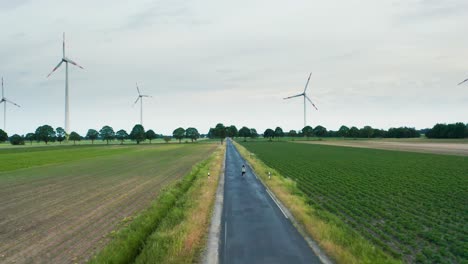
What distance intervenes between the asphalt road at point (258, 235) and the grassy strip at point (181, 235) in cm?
121

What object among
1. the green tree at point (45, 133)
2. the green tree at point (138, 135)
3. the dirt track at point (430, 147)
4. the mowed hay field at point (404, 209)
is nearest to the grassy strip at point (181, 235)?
the mowed hay field at point (404, 209)

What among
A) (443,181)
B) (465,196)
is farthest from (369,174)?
(465,196)

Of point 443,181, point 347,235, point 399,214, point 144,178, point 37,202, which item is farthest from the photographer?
point 144,178

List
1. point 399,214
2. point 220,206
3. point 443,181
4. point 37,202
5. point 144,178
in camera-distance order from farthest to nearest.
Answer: point 144,178 → point 443,181 → point 37,202 → point 220,206 → point 399,214

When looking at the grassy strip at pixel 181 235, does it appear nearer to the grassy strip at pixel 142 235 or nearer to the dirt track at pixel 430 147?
the grassy strip at pixel 142 235

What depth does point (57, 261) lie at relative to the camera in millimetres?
12016

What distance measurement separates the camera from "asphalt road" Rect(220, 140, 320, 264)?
39.6 ft

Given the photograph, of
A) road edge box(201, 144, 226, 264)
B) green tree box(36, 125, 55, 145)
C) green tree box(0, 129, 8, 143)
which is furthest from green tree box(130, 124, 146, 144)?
road edge box(201, 144, 226, 264)

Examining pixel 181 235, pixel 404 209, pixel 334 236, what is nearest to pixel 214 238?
pixel 181 235

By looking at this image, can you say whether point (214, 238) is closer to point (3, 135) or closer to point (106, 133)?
point (106, 133)

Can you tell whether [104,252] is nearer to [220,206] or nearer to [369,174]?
[220,206]

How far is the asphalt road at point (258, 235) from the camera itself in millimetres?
12070

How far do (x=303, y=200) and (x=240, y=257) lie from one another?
1052 centimetres

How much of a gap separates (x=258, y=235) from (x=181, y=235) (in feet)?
13.0
